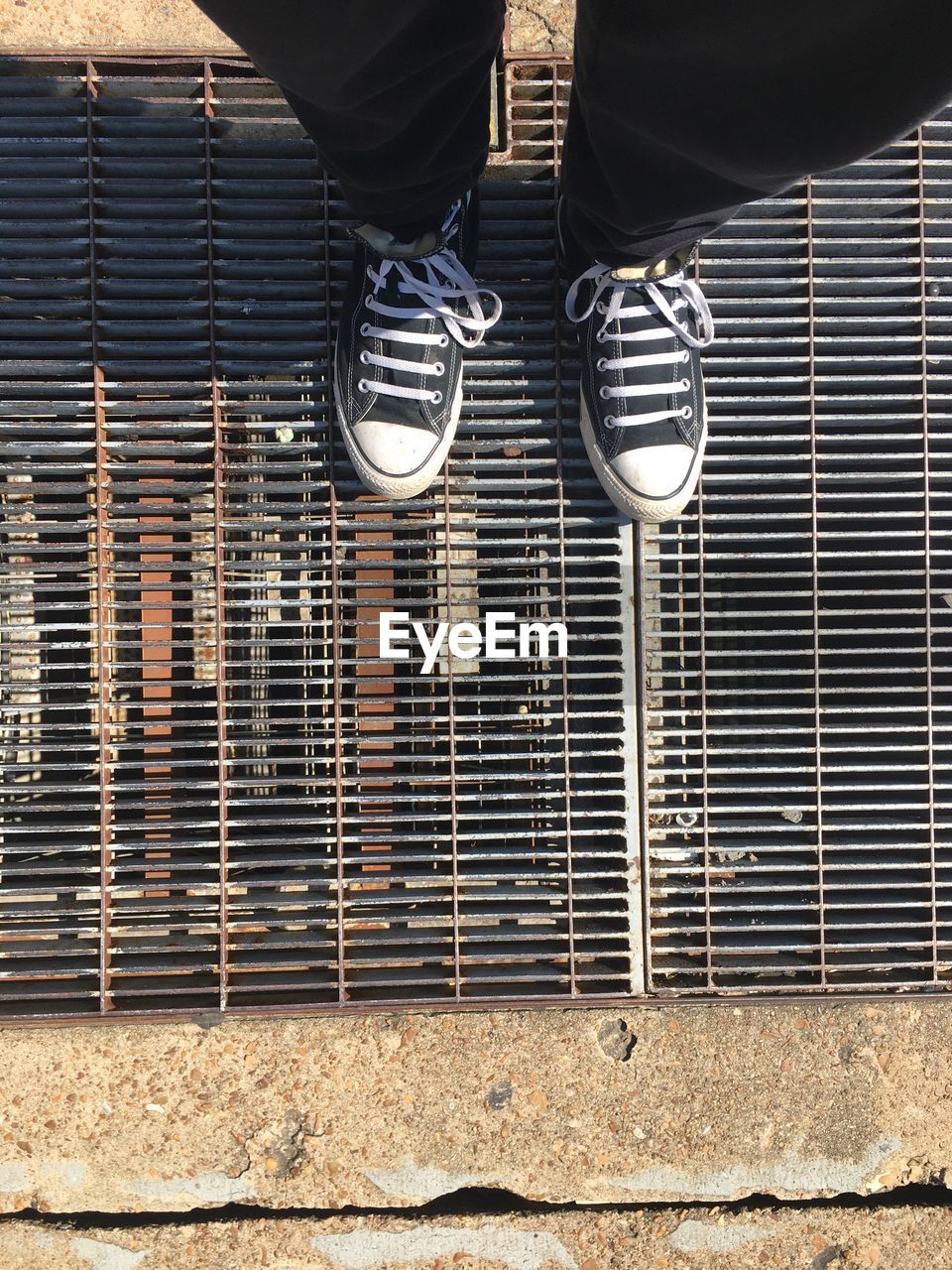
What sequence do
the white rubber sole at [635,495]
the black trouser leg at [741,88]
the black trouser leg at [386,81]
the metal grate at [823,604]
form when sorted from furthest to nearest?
1. the metal grate at [823,604]
2. the white rubber sole at [635,495]
3. the black trouser leg at [386,81]
4. the black trouser leg at [741,88]

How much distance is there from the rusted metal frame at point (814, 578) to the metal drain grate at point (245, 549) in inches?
15.1

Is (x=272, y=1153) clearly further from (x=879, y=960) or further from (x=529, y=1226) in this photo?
(x=879, y=960)

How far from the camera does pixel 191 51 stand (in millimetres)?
1777

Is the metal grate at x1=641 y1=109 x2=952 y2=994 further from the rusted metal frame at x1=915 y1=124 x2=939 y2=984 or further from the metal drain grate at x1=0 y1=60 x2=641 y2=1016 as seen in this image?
the metal drain grate at x1=0 y1=60 x2=641 y2=1016

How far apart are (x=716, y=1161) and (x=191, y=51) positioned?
255cm

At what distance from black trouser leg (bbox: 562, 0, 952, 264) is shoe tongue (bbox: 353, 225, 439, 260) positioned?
0.42 metres

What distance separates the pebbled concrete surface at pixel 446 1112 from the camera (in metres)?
1.80

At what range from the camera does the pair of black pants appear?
0.86m

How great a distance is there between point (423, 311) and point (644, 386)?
444 mm

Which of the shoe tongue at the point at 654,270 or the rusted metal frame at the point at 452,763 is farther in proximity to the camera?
the rusted metal frame at the point at 452,763

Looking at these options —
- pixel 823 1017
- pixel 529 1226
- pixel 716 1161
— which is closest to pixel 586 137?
pixel 823 1017

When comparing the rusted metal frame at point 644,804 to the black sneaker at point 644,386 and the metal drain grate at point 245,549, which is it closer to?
the metal drain grate at point 245,549

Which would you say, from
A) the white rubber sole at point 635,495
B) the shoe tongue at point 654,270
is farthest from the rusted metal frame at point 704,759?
the shoe tongue at point 654,270

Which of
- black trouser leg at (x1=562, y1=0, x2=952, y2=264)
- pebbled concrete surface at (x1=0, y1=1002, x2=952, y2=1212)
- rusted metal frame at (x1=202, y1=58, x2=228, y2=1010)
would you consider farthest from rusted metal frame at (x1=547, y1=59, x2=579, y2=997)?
rusted metal frame at (x1=202, y1=58, x2=228, y2=1010)
